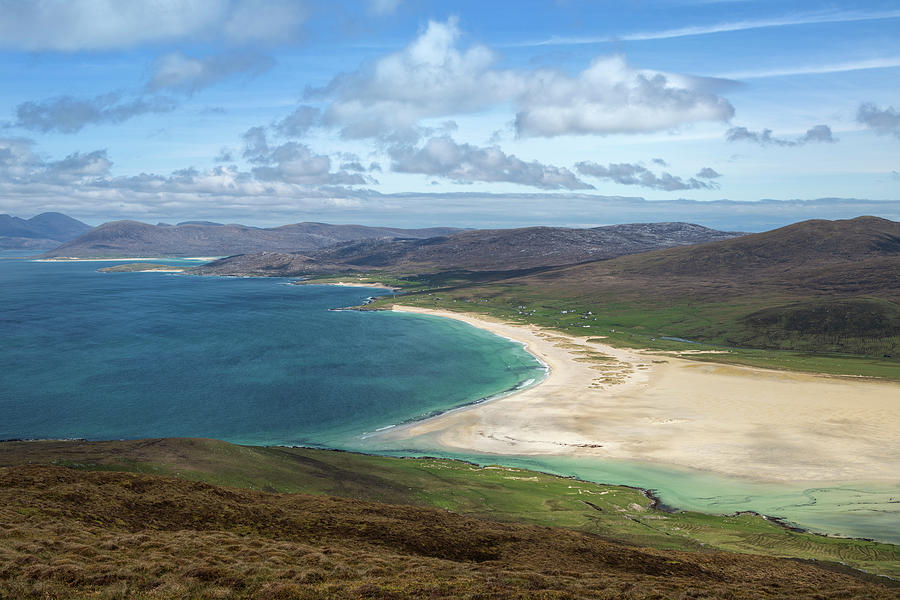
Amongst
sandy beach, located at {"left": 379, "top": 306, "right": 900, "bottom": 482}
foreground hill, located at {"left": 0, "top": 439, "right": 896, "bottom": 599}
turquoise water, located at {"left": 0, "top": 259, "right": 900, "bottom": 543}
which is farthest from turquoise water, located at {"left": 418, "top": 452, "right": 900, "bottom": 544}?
foreground hill, located at {"left": 0, "top": 439, "right": 896, "bottom": 599}

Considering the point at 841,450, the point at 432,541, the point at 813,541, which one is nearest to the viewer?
the point at 432,541

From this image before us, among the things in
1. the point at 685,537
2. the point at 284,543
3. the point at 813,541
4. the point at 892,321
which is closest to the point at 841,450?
the point at 813,541

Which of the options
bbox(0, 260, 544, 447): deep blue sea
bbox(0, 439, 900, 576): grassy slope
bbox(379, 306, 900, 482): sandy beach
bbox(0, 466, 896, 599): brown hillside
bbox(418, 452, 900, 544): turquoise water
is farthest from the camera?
bbox(0, 260, 544, 447): deep blue sea

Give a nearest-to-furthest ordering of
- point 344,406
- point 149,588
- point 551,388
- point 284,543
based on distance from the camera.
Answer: point 149,588 → point 284,543 → point 344,406 → point 551,388

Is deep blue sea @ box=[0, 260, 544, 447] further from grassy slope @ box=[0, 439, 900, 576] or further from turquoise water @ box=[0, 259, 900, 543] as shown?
grassy slope @ box=[0, 439, 900, 576]

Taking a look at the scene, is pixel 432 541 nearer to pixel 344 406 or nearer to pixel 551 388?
pixel 344 406

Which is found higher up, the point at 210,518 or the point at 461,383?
the point at 210,518
